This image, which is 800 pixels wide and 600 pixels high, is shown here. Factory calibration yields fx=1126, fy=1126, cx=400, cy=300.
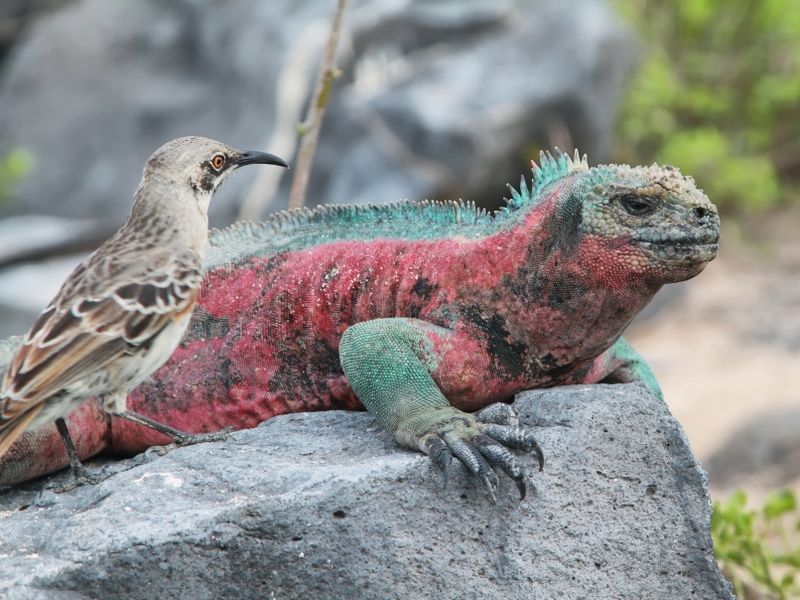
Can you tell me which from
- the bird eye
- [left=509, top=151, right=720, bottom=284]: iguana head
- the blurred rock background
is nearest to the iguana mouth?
[left=509, top=151, right=720, bottom=284]: iguana head

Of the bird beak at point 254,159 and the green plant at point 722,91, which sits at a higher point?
the green plant at point 722,91

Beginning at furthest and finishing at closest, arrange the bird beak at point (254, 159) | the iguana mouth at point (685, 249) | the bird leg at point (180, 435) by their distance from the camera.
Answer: the bird beak at point (254, 159) < the bird leg at point (180, 435) < the iguana mouth at point (685, 249)

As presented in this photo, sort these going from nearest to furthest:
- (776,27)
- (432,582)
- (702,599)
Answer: (432,582)
(702,599)
(776,27)

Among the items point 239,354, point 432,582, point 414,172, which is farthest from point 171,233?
point 414,172

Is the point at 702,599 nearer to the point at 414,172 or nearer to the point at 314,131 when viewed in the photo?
the point at 314,131

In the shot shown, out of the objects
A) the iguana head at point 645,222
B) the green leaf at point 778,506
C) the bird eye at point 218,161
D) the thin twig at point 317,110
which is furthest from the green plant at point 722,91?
the bird eye at point 218,161

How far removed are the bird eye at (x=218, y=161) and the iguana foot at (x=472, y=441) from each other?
1093 mm

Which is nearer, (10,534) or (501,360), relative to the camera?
(10,534)

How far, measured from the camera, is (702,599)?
3574 mm

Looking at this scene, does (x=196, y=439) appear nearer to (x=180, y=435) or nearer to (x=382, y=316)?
(x=180, y=435)

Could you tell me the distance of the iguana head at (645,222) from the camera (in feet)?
12.1

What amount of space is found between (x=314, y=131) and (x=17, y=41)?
800cm

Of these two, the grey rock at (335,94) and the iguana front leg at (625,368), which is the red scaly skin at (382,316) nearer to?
the iguana front leg at (625,368)

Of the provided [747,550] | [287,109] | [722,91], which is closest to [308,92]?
[287,109]
